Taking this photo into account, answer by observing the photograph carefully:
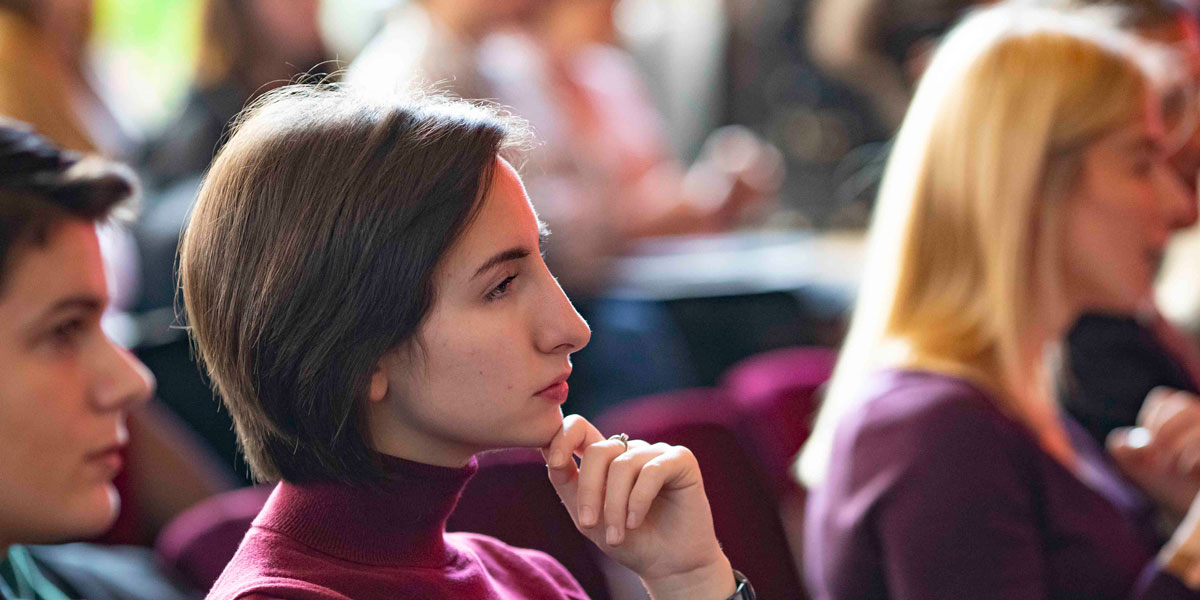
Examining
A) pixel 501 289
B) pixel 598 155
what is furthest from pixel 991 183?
pixel 598 155

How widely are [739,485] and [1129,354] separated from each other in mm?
814

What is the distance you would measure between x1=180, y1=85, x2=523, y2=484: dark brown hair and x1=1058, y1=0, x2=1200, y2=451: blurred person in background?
1.47 metres

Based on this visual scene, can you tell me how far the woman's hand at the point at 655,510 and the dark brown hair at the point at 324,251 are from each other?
0.57ft

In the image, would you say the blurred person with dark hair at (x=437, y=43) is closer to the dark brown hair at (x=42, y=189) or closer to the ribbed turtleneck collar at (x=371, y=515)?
the dark brown hair at (x=42, y=189)

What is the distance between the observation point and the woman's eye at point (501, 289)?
2.84 feet

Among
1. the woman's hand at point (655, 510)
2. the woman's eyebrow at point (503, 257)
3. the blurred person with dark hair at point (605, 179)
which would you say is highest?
the woman's eyebrow at point (503, 257)

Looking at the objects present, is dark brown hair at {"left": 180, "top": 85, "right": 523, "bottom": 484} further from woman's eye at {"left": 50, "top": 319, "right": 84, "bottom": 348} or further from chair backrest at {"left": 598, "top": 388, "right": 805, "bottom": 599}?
chair backrest at {"left": 598, "top": 388, "right": 805, "bottom": 599}

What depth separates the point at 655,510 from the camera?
962mm

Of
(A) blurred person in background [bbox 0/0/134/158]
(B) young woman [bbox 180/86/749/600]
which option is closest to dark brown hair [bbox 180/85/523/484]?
(B) young woman [bbox 180/86/749/600]

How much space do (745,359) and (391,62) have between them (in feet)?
4.26

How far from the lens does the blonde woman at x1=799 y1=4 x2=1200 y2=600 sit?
1400 millimetres

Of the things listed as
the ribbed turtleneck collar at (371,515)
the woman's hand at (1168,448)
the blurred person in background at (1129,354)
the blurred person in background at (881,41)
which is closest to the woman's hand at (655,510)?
the ribbed turtleneck collar at (371,515)

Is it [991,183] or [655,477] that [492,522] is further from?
[991,183]

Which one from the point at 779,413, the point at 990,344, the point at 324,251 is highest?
the point at 324,251
